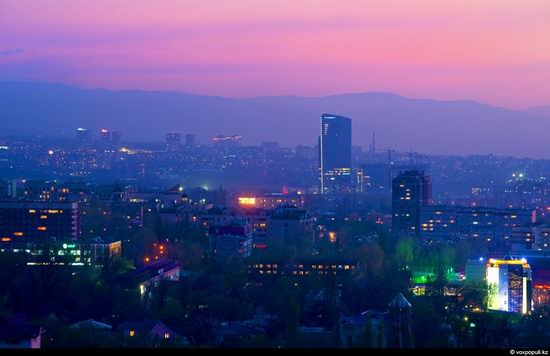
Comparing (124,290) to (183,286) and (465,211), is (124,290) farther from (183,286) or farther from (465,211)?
(465,211)

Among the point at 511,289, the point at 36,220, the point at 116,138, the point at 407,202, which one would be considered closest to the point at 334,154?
the point at 116,138

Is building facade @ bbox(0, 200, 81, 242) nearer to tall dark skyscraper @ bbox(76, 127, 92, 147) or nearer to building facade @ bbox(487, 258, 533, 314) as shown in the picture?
building facade @ bbox(487, 258, 533, 314)

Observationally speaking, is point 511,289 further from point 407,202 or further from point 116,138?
point 116,138

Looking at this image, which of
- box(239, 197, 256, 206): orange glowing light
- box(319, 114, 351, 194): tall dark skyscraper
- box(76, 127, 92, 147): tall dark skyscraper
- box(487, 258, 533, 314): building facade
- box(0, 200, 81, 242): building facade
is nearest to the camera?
box(487, 258, 533, 314): building facade

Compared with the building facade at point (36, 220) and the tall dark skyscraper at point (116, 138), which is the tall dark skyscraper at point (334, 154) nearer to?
the tall dark skyscraper at point (116, 138)

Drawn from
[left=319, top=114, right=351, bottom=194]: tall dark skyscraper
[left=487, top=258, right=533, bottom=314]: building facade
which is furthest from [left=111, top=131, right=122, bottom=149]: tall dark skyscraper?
[left=487, top=258, right=533, bottom=314]: building facade

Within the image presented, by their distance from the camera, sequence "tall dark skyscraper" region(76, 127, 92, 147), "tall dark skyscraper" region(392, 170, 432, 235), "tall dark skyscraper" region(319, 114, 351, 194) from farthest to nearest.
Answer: "tall dark skyscraper" region(76, 127, 92, 147)
"tall dark skyscraper" region(319, 114, 351, 194)
"tall dark skyscraper" region(392, 170, 432, 235)
